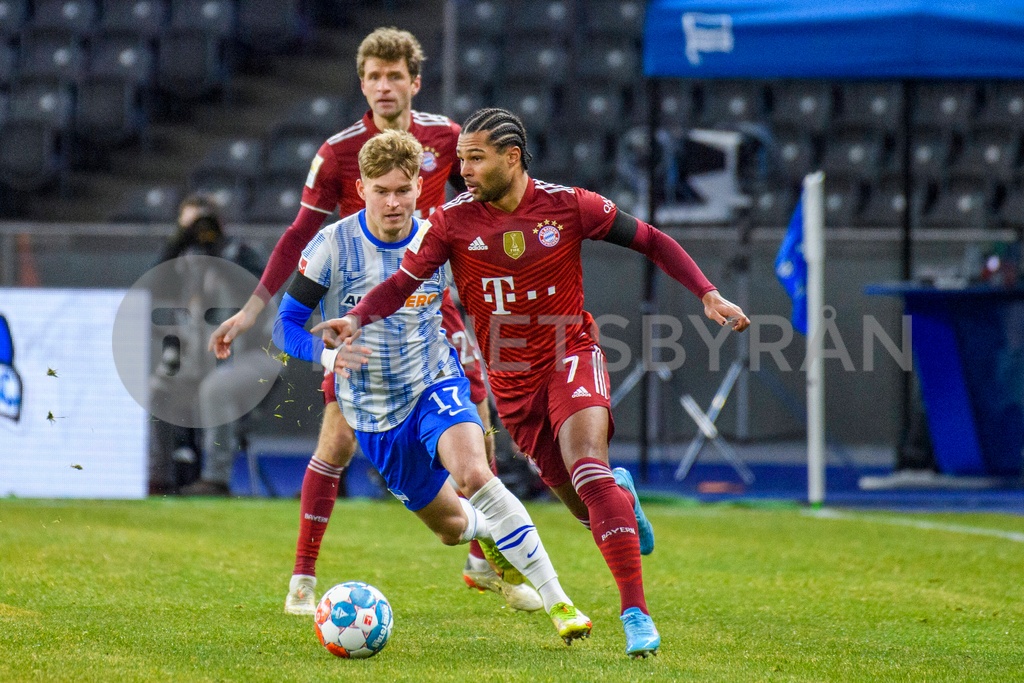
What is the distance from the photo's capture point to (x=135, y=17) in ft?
54.6

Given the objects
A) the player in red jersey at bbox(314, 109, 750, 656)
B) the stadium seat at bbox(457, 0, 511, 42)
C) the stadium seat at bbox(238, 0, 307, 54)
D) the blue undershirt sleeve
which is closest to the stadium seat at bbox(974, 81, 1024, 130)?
the stadium seat at bbox(457, 0, 511, 42)

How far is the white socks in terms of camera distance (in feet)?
15.7

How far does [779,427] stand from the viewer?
445 inches

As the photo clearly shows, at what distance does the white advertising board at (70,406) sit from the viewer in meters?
9.16

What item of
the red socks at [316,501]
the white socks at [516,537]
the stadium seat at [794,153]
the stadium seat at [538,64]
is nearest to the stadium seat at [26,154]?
the stadium seat at [538,64]

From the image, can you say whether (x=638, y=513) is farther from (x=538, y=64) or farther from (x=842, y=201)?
(x=538, y=64)

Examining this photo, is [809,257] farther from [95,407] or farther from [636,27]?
[636,27]

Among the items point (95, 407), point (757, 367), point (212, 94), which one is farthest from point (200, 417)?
point (212, 94)

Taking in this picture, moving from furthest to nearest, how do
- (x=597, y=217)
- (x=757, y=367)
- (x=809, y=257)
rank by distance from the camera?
(x=757, y=367), (x=809, y=257), (x=597, y=217)

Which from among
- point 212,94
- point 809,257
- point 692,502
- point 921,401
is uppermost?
point 212,94

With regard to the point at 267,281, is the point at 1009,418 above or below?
below

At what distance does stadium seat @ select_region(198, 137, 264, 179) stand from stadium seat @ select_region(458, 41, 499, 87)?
2.13 meters

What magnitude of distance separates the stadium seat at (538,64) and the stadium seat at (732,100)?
1670 millimetres

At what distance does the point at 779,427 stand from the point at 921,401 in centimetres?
130
